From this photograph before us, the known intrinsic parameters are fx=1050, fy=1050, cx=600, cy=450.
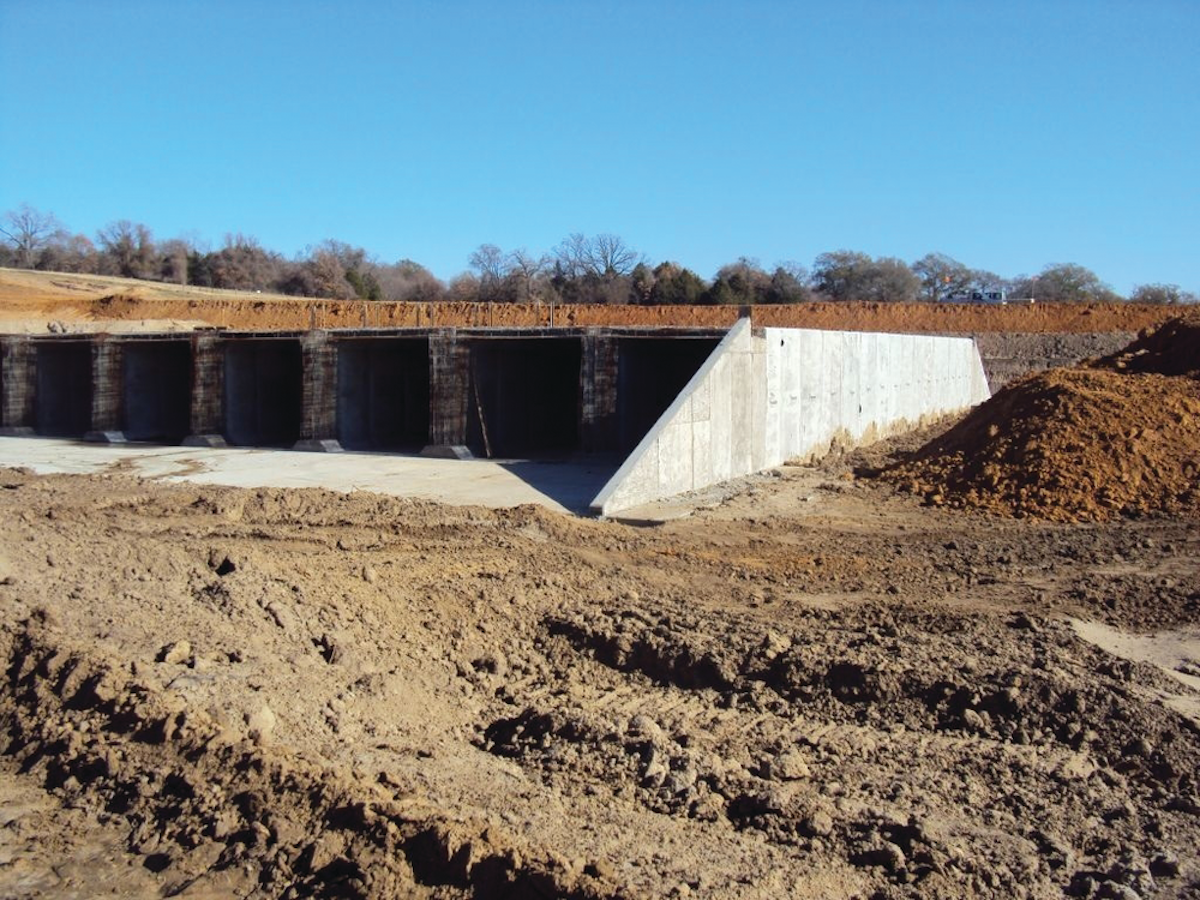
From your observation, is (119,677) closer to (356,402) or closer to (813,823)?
(813,823)

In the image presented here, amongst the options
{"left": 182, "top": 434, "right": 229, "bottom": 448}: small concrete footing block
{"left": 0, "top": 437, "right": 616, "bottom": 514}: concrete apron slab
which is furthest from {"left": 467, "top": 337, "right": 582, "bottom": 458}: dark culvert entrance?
{"left": 182, "top": 434, "right": 229, "bottom": 448}: small concrete footing block

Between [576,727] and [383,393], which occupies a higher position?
[383,393]

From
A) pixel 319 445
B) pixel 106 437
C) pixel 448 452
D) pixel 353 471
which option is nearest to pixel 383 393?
pixel 319 445

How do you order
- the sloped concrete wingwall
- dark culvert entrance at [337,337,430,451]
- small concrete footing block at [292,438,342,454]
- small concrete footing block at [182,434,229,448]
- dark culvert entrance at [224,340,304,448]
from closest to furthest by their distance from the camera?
the sloped concrete wingwall < small concrete footing block at [292,438,342,454] < dark culvert entrance at [337,337,430,451] < small concrete footing block at [182,434,229,448] < dark culvert entrance at [224,340,304,448]

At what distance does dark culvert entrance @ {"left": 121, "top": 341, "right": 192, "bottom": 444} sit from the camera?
24109mm

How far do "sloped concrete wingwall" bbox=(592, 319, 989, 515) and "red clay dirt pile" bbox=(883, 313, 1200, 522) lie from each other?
2183 mm

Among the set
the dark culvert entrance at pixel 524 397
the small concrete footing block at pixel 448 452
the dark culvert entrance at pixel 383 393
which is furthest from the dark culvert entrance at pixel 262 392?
the small concrete footing block at pixel 448 452

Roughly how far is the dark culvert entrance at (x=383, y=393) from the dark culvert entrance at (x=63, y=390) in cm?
824

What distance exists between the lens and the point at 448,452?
1883 cm

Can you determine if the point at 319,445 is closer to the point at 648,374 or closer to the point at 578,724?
the point at 648,374

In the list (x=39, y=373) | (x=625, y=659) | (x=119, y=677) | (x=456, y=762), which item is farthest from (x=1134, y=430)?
(x=39, y=373)

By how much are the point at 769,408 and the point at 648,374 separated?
3.43 m

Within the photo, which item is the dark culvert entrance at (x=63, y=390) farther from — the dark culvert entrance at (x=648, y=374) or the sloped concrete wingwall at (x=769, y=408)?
the sloped concrete wingwall at (x=769, y=408)

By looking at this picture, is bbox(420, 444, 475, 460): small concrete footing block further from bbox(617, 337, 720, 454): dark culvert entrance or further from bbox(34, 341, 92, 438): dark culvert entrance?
bbox(34, 341, 92, 438): dark culvert entrance
